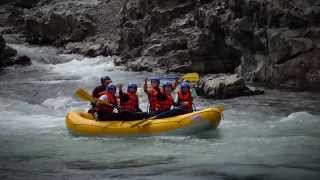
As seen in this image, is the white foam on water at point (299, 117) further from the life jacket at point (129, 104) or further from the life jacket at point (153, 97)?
the life jacket at point (129, 104)

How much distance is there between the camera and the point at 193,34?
25359mm

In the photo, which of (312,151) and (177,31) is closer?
(312,151)

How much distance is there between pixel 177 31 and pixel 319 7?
29.1ft

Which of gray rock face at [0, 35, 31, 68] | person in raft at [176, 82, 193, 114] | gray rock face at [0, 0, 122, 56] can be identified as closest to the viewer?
person in raft at [176, 82, 193, 114]

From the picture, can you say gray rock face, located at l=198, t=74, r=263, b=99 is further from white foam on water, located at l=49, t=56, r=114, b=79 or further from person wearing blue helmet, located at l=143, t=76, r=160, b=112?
white foam on water, located at l=49, t=56, r=114, b=79

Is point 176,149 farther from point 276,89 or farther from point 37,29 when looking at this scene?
point 37,29

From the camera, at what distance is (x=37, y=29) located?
36.2m

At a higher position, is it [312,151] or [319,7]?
[319,7]

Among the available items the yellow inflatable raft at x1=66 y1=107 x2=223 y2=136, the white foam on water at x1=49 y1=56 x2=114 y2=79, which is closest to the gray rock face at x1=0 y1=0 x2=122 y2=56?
the white foam on water at x1=49 y1=56 x2=114 y2=79

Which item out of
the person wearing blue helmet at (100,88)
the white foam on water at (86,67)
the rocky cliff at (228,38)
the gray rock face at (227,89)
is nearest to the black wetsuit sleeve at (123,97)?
the person wearing blue helmet at (100,88)

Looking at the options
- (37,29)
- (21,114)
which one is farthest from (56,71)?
(21,114)

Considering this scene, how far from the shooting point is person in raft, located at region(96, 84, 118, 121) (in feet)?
40.9

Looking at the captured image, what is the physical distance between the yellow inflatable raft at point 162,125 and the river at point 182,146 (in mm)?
144

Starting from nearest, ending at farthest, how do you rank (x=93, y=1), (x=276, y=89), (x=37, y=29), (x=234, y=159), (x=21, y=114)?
(x=234, y=159)
(x=21, y=114)
(x=276, y=89)
(x=37, y=29)
(x=93, y=1)
